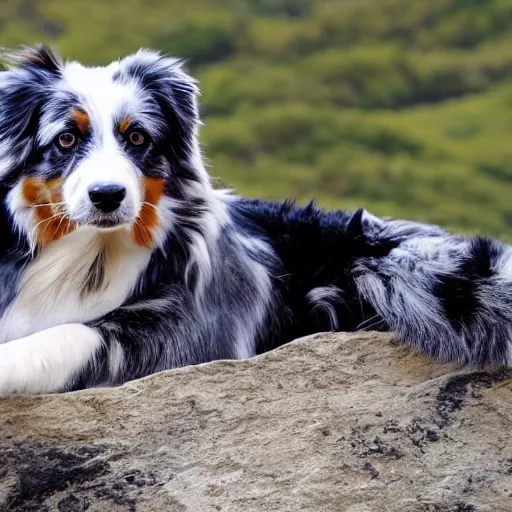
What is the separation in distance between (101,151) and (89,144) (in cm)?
6

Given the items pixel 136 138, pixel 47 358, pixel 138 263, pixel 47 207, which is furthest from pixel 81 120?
pixel 47 358

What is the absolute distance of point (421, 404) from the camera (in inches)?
123

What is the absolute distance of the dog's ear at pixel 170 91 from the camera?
3.44 m

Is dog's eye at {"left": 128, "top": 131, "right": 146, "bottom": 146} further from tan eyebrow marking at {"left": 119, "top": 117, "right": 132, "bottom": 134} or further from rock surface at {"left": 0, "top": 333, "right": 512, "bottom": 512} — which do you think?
rock surface at {"left": 0, "top": 333, "right": 512, "bottom": 512}

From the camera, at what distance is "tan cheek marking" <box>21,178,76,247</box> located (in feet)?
10.6

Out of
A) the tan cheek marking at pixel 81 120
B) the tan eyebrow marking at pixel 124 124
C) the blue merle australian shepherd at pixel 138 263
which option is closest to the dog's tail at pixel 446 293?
the blue merle australian shepherd at pixel 138 263

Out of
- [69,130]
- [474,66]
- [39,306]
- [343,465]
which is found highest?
[474,66]

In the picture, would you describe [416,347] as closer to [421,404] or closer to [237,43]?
[421,404]

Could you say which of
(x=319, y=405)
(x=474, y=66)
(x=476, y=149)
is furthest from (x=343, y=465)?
(x=474, y=66)

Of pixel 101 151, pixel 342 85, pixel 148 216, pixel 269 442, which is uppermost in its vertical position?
pixel 342 85

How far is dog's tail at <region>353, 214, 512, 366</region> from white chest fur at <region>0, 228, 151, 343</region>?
0.97 m

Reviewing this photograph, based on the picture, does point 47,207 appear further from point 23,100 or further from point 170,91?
point 170,91

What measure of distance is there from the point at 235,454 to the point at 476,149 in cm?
1439

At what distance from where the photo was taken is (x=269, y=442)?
2957 mm
